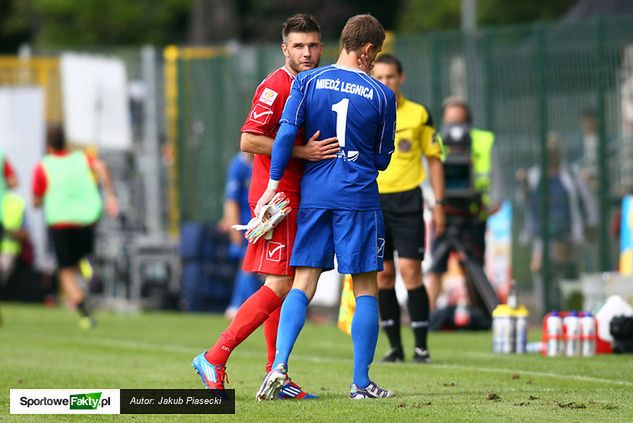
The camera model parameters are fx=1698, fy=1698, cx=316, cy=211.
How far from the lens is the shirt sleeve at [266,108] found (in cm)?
991

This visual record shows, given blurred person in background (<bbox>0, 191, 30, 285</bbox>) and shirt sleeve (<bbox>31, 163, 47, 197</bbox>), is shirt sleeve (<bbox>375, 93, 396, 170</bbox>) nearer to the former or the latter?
shirt sleeve (<bbox>31, 163, 47, 197</bbox>)

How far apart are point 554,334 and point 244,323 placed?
419 cm

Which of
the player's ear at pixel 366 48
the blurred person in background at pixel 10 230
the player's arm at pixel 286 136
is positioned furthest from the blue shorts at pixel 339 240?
the blurred person in background at pixel 10 230

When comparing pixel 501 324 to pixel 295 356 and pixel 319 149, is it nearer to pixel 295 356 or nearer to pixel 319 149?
pixel 295 356

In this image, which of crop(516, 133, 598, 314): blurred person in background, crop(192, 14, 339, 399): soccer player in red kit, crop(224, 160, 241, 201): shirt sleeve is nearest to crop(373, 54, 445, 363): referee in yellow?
crop(192, 14, 339, 399): soccer player in red kit

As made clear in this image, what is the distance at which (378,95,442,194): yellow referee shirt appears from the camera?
12789 mm

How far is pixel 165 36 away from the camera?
56.7 meters

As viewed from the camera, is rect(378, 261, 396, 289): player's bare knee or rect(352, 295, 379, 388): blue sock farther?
rect(378, 261, 396, 289): player's bare knee

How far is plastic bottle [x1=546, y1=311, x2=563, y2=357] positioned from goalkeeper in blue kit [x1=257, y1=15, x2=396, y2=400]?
147 inches

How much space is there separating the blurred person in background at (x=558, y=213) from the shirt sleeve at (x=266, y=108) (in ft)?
30.5

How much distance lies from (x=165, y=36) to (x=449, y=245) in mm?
41330

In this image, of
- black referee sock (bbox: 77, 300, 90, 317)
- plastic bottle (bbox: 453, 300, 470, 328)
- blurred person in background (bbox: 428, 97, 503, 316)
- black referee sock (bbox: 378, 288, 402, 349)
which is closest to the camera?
black referee sock (bbox: 378, 288, 402, 349)

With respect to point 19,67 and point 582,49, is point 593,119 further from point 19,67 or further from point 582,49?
point 19,67

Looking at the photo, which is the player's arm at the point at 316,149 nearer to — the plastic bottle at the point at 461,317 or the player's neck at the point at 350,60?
the player's neck at the point at 350,60
